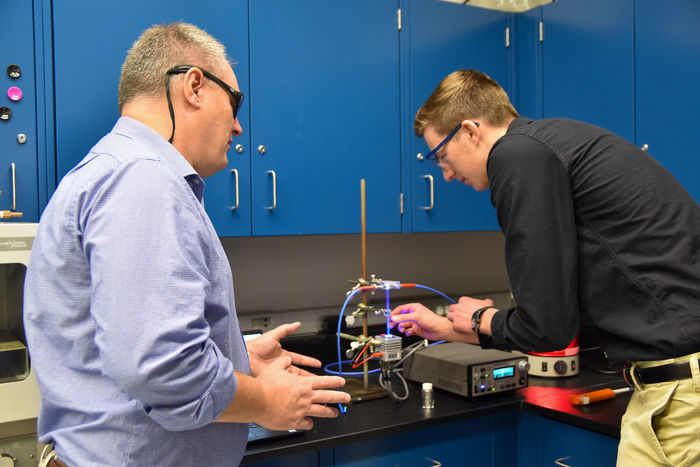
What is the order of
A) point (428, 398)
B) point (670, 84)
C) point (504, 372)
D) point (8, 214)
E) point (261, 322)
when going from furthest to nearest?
point (261, 322) < point (670, 84) < point (504, 372) < point (428, 398) < point (8, 214)

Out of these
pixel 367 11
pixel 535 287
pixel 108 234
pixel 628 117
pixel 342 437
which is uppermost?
pixel 367 11

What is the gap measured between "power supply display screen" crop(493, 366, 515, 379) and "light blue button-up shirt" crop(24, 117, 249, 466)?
1.11 m

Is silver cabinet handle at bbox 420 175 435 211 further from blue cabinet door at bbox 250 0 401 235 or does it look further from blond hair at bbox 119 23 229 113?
blond hair at bbox 119 23 229 113

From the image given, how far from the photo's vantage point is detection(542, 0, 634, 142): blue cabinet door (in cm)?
220

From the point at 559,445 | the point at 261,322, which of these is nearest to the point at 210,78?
the point at 261,322

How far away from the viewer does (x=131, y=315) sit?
84cm

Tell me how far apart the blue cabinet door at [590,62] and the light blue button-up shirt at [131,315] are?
182cm

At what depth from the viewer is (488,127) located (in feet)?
5.06

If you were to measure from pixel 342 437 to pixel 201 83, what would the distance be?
1.03 meters

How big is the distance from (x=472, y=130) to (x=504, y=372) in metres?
0.89

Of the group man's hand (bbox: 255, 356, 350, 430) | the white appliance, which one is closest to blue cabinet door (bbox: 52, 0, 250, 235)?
the white appliance

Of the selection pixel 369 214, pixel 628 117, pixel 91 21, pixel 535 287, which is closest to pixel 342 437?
pixel 535 287

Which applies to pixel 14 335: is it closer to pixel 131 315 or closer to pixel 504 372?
pixel 131 315

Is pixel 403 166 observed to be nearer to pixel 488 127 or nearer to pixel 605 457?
pixel 488 127
